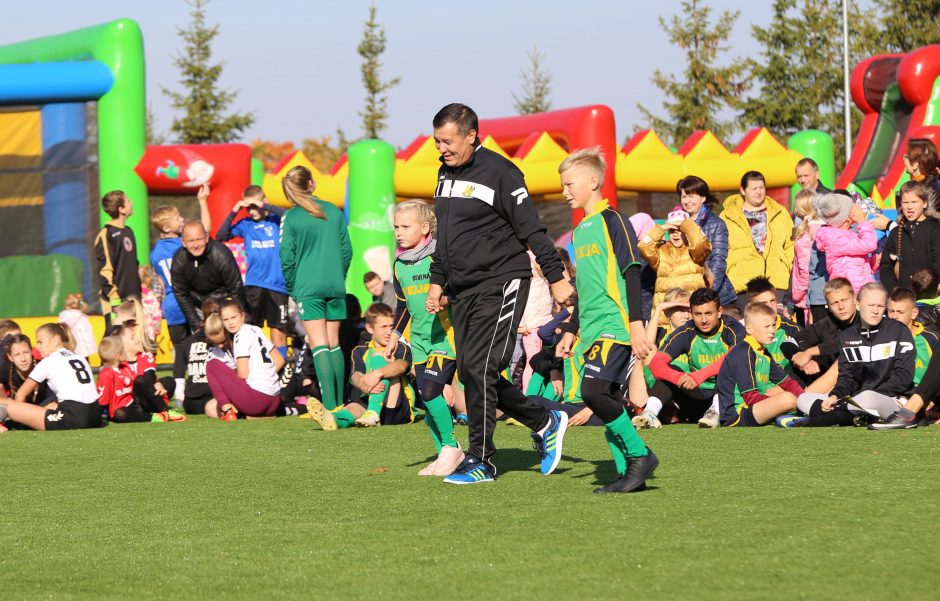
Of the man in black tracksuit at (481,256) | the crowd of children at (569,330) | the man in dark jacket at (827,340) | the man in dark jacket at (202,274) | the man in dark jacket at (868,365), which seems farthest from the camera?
the man in dark jacket at (202,274)

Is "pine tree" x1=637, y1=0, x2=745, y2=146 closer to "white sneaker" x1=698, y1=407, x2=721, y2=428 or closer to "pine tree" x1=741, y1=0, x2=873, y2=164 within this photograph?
"pine tree" x1=741, y1=0, x2=873, y2=164

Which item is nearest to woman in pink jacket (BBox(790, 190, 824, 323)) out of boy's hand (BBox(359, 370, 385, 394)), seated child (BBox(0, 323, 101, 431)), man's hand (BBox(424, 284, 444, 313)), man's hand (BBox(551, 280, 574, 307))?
boy's hand (BBox(359, 370, 385, 394))

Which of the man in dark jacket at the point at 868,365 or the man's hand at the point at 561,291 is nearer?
the man's hand at the point at 561,291

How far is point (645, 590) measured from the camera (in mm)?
3805

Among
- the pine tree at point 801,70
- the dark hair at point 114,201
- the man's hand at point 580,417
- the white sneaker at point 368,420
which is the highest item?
the pine tree at point 801,70

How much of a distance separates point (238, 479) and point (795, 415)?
415 cm

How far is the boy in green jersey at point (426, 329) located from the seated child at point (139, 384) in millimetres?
3456

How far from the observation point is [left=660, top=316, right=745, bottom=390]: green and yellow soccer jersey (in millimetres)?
9461

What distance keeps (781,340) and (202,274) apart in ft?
17.2

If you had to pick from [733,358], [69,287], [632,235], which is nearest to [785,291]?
[733,358]

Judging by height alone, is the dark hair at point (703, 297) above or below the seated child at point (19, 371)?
above

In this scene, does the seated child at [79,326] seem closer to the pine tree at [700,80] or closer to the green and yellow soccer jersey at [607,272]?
the green and yellow soccer jersey at [607,272]

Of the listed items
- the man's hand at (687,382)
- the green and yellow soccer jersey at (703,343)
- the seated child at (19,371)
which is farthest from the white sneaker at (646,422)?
the seated child at (19,371)

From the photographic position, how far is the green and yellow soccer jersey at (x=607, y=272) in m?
5.90
